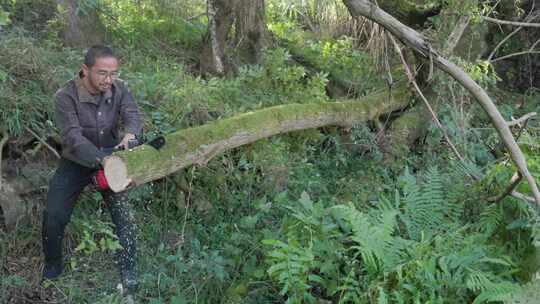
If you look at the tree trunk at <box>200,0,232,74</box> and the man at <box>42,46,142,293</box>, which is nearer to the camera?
the man at <box>42,46,142,293</box>

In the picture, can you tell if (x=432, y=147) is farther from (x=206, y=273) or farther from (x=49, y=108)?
(x=49, y=108)

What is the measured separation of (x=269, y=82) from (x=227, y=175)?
68.3 inches

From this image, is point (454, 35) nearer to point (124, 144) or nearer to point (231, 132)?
point (231, 132)

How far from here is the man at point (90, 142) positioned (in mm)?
3934

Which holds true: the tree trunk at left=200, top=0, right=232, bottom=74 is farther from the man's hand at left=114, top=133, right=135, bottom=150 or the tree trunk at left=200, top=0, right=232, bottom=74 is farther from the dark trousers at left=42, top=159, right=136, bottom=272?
the dark trousers at left=42, top=159, right=136, bottom=272

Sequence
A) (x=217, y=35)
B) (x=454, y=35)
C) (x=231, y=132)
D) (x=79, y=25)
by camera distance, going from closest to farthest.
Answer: (x=231, y=132), (x=79, y=25), (x=454, y=35), (x=217, y=35)

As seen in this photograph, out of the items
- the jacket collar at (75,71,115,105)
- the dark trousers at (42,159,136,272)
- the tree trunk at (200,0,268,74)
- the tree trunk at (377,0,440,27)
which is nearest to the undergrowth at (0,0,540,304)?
the dark trousers at (42,159,136,272)

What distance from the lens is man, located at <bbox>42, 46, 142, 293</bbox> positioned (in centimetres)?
393

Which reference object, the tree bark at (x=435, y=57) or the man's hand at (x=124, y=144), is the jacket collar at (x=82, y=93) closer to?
the man's hand at (x=124, y=144)

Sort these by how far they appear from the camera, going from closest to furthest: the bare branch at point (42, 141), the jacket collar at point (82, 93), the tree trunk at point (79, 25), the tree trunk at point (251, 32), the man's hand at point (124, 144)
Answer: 1. the jacket collar at point (82, 93)
2. the man's hand at point (124, 144)
3. the bare branch at point (42, 141)
4. the tree trunk at point (79, 25)
5. the tree trunk at point (251, 32)

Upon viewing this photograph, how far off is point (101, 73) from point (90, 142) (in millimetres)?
503

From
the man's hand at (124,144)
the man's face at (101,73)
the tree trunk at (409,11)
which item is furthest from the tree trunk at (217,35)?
the man's face at (101,73)

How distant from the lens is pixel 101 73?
3963 millimetres

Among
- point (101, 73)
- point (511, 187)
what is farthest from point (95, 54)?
point (511, 187)
